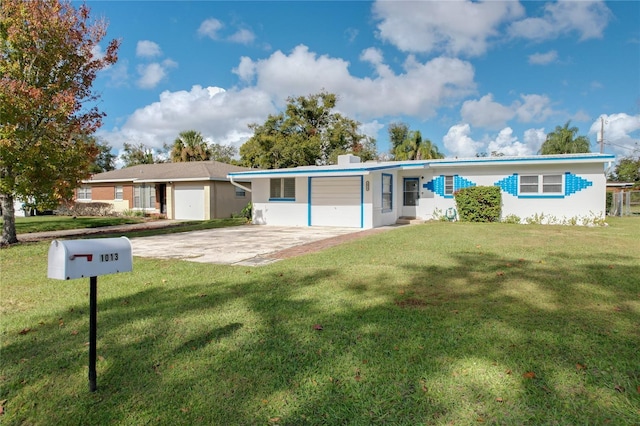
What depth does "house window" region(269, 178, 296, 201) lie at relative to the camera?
17562 millimetres

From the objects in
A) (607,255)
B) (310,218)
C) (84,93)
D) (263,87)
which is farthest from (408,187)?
(263,87)

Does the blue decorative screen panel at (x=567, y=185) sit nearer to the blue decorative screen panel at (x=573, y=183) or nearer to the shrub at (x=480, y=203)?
the blue decorative screen panel at (x=573, y=183)

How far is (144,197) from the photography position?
→ 24766 millimetres

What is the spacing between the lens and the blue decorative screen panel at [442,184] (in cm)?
1784

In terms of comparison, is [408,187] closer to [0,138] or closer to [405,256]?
[405,256]


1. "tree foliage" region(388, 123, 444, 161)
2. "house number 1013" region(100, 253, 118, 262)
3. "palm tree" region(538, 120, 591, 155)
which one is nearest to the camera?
"house number 1013" region(100, 253, 118, 262)

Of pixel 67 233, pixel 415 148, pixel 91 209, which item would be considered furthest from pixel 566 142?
pixel 91 209

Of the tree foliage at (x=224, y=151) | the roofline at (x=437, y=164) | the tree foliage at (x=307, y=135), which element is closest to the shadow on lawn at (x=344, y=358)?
the roofline at (x=437, y=164)

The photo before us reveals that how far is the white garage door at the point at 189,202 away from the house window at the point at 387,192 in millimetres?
10980

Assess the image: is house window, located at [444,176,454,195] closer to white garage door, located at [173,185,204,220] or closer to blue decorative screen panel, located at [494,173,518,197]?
Answer: blue decorative screen panel, located at [494,173,518,197]

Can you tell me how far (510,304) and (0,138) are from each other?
40.6 ft

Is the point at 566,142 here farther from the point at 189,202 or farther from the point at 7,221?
the point at 7,221

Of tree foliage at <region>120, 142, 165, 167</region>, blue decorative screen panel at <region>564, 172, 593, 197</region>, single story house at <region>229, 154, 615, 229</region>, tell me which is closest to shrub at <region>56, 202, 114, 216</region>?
single story house at <region>229, 154, 615, 229</region>

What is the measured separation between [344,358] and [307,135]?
32283 mm
